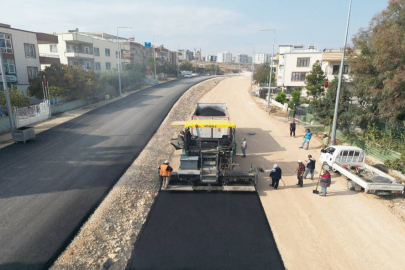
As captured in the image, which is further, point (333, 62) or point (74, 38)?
point (74, 38)

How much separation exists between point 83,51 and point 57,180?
1688 inches

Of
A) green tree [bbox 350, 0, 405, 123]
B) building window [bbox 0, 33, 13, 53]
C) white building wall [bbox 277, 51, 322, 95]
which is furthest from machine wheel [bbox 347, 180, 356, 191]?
white building wall [bbox 277, 51, 322, 95]

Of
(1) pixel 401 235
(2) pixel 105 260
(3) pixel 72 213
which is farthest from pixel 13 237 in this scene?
(1) pixel 401 235

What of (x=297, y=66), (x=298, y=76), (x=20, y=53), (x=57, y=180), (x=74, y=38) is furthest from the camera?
(x=298, y=76)

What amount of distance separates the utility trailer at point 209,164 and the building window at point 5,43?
27863 millimetres

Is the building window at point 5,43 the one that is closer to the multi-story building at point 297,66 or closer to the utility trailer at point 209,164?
the utility trailer at point 209,164

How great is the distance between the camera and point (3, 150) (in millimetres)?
16891

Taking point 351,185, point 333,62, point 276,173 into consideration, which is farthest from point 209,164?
point 333,62

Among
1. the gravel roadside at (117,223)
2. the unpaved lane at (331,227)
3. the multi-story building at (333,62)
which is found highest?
the multi-story building at (333,62)

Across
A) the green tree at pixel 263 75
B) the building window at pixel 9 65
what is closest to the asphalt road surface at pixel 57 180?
the building window at pixel 9 65

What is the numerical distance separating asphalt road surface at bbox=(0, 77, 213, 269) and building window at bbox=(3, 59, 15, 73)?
13591 millimetres

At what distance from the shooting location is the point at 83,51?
48.8 metres

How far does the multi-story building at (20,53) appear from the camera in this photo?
30.2 metres

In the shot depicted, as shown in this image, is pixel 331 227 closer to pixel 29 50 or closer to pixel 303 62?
pixel 29 50
